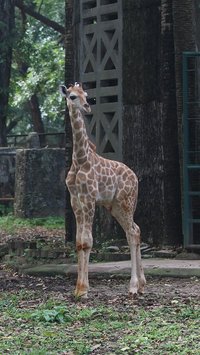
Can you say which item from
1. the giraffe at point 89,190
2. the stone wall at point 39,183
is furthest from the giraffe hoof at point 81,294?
the stone wall at point 39,183

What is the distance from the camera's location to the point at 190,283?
984 cm

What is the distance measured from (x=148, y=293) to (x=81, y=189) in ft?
3.79

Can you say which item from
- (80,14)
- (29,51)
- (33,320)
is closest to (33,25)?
(29,51)

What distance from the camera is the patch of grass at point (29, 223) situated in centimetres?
1739

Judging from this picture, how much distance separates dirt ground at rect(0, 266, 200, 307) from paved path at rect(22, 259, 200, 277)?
0.10 m

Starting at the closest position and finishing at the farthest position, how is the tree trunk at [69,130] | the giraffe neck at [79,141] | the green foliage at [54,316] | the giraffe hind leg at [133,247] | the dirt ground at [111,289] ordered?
the green foliage at [54,316], the dirt ground at [111,289], the giraffe hind leg at [133,247], the giraffe neck at [79,141], the tree trunk at [69,130]

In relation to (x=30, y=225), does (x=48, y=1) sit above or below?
above

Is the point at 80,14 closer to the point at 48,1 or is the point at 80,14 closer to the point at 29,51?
the point at 29,51

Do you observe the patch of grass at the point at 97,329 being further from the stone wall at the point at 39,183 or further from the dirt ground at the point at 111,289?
the stone wall at the point at 39,183

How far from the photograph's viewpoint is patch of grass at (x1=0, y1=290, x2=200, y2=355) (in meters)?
6.91

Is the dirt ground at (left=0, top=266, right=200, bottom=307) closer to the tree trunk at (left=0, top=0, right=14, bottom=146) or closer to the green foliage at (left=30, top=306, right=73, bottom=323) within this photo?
the green foliage at (left=30, top=306, right=73, bottom=323)

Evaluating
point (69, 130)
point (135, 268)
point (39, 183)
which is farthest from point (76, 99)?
point (39, 183)

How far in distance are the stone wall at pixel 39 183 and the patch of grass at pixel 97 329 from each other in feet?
33.5

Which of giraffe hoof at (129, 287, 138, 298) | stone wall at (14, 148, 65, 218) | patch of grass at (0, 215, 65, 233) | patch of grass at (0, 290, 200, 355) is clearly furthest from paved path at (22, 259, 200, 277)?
stone wall at (14, 148, 65, 218)
